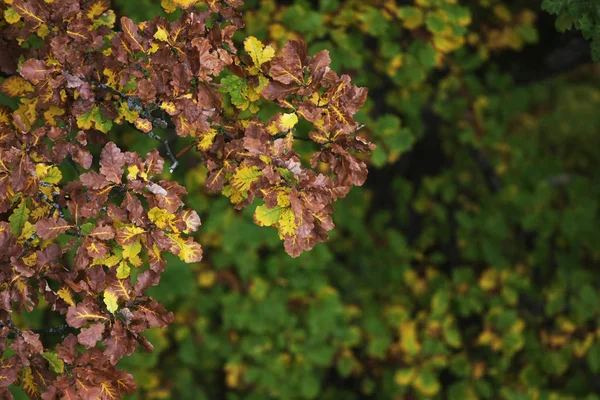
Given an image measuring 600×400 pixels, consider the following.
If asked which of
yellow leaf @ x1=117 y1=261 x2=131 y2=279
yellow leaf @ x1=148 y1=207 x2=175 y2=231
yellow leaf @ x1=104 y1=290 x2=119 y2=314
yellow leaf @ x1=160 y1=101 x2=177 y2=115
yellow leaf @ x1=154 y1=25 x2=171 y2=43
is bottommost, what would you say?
yellow leaf @ x1=104 y1=290 x2=119 y2=314

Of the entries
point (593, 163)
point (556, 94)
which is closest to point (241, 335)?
point (593, 163)

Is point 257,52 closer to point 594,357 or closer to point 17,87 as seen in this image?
point 17,87

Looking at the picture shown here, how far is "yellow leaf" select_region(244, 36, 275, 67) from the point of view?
1.88 meters

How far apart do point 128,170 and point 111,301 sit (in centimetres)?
32

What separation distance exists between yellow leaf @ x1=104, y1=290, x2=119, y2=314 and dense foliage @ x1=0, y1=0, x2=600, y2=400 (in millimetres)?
1669

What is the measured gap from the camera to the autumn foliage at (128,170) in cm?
176

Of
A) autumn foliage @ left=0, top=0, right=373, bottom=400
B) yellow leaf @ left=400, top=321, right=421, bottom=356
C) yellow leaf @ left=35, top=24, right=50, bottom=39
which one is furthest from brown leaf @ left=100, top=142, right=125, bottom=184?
yellow leaf @ left=400, top=321, right=421, bottom=356

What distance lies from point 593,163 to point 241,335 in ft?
10.1

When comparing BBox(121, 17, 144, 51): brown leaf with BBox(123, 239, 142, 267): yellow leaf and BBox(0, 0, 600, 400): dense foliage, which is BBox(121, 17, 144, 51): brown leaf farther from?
BBox(0, 0, 600, 400): dense foliage

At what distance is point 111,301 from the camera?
176cm

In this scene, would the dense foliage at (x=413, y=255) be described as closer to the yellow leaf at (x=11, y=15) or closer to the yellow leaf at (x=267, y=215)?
the yellow leaf at (x=11, y=15)

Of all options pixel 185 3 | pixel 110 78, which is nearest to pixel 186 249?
pixel 110 78

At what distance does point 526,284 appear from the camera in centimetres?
443

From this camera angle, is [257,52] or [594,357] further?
[594,357]
